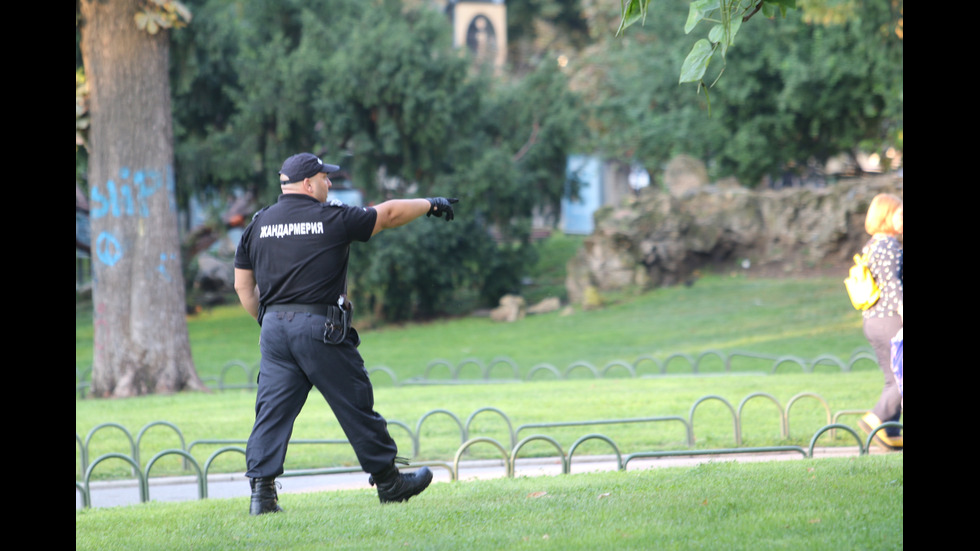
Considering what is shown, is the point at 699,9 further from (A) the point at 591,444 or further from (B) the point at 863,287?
(A) the point at 591,444

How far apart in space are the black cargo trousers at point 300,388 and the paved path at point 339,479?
2.11 m

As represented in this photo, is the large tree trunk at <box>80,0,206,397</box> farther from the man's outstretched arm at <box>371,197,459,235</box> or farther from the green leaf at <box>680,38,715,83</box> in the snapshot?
the green leaf at <box>680,38,715,83</box>

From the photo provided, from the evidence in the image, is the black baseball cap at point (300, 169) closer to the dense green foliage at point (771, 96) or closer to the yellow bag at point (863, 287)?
the yellow bag at point (863, 287)

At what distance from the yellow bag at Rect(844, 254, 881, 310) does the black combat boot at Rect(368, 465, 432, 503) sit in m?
3.70

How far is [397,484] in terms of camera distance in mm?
5117

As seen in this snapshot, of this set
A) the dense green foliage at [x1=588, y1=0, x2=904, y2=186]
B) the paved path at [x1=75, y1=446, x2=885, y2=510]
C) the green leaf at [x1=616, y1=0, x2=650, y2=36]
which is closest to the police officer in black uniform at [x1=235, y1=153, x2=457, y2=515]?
the green leaf at [x1=616, y1=0, x2=650, y2=36]

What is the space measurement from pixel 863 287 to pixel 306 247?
4.31 meters

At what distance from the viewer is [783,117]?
2070 cm

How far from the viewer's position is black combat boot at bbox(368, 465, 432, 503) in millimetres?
5094

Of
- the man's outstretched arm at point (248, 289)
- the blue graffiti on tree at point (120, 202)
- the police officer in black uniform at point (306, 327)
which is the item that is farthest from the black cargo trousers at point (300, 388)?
the blue graffiti on tree at point (120, 202)

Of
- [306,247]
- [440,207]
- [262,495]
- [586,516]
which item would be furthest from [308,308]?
[586,516]

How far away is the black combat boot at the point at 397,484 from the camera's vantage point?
16.7 feet

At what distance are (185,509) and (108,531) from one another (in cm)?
62
